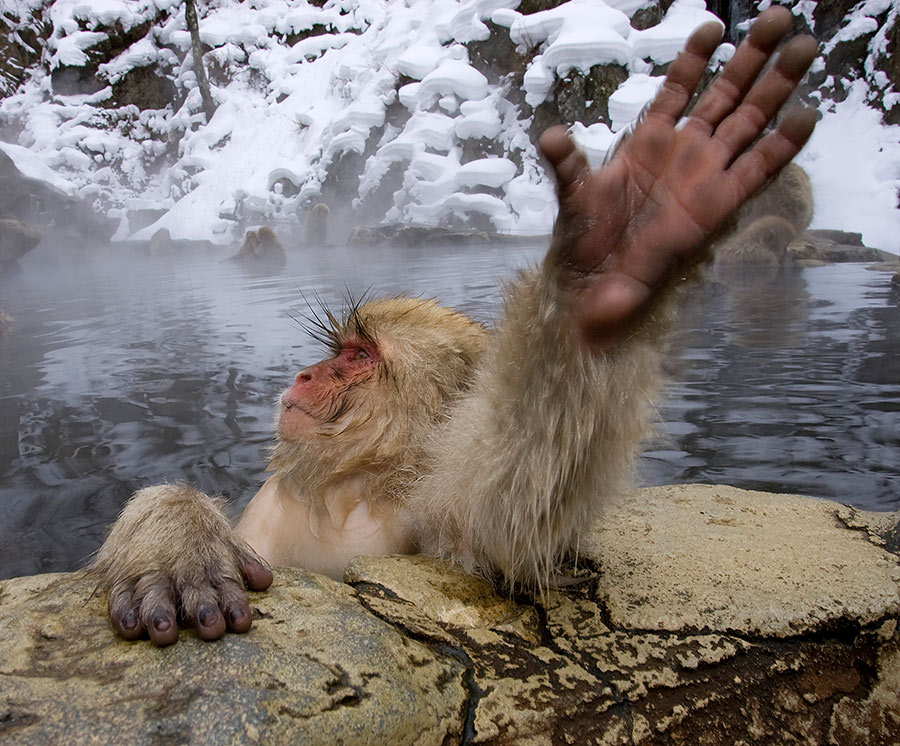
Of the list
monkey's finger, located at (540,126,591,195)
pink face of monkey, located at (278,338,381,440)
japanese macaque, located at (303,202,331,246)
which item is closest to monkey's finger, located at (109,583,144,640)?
pink face of monkey, located at (278,338,381,440)

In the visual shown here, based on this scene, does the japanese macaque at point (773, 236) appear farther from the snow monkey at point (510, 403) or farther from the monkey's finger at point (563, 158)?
the monkey's finger at point (563, 158)

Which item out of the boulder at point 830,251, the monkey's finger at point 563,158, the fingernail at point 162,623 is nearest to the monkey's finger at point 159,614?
the fingernail at point 162,623

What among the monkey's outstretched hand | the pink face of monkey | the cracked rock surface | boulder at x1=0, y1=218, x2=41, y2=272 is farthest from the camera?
boulder at x1=0, y1=218, x2=41, y2=272

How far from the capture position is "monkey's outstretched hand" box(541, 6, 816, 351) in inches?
51.4

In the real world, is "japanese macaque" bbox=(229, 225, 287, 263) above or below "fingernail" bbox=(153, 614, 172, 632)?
above

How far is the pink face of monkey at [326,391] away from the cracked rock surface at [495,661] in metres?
0.48

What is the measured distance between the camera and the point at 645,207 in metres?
1.34

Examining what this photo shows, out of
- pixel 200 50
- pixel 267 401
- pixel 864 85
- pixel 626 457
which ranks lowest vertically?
pixel 267 401

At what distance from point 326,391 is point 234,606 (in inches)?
32.0

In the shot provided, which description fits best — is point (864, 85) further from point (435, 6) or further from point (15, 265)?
point (15, 265)

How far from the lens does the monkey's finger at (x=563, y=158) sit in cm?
126

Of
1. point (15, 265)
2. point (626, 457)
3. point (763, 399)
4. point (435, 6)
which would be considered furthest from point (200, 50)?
point (626, 457)

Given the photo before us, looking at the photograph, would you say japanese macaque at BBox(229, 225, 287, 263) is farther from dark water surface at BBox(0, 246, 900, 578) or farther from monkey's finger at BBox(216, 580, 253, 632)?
monkey's finger at BBox(216, 580, 253, 632)

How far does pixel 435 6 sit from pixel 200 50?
5.45 m
